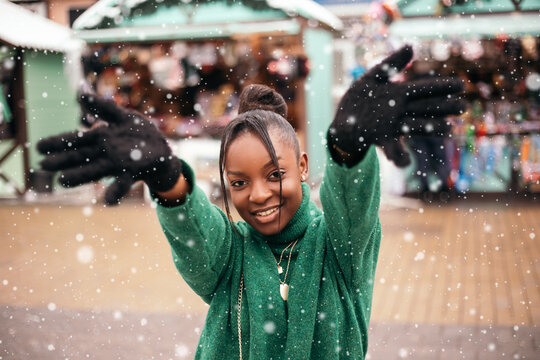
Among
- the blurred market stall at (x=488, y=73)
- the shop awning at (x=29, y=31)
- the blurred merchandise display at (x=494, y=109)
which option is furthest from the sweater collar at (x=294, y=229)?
Answer: the shop awning at (x=29, y=31)

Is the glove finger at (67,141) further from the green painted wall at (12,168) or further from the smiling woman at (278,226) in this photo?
the green painted wall at (12,168)

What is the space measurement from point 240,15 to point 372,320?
18.0 ft

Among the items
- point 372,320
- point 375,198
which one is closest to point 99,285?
point 372,320

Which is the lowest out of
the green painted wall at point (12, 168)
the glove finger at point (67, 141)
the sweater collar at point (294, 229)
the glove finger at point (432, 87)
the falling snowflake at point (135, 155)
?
the green painted wall at point (12, 168)

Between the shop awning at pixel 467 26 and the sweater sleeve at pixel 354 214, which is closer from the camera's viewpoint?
the sweater sleeve at pixel 354 214

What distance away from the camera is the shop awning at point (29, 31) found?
8.74 meters

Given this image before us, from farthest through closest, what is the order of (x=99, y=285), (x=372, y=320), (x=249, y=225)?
1. (x=99, y=285)
2. (x=372, y=320)
3. (x=249, y=225)

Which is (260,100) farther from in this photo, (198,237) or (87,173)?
(87,173)

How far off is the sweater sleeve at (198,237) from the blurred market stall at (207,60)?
7.06 m

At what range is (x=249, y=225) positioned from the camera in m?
1.76

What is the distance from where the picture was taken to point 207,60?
10.0m

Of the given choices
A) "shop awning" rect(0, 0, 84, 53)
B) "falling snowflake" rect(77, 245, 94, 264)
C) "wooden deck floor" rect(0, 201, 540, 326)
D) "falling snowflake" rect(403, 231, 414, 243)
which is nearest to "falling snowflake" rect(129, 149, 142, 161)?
"wooden deck floor" rect(0, 201, 540, 326)

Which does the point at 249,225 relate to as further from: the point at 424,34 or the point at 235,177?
the point at 424,34

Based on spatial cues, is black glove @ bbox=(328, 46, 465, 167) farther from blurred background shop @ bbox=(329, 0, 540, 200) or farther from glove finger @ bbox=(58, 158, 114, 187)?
blurred background shop @ bbox=(329, 0, 540, 200)
